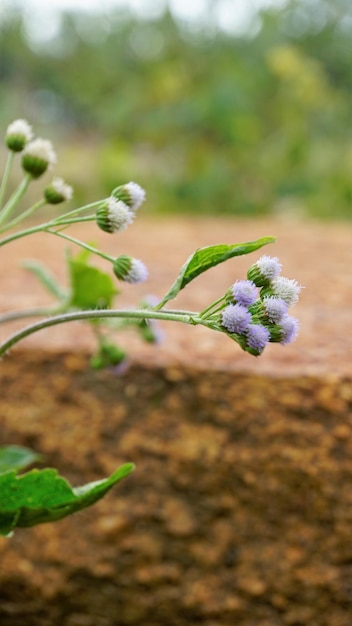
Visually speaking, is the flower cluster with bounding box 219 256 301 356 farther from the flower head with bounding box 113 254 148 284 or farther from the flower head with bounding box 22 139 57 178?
the flower head with bounding box 22 139 57 178

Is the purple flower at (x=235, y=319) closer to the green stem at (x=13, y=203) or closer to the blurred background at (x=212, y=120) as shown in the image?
the green stem at (x=13, y=203)

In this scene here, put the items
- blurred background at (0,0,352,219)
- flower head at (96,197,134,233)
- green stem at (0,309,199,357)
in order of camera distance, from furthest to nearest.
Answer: blurred background at (0,0,352,219)
flower head at (96,197,134,233)
green stem at (0,309,199,357)

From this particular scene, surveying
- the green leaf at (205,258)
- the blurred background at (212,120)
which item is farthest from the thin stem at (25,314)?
the blurred background at (212,120)

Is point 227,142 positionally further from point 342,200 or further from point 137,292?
point 137,292

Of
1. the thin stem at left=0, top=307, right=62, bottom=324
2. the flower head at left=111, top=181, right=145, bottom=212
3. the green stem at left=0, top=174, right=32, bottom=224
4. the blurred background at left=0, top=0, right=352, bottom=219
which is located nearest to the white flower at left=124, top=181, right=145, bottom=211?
the flower head at left=111, top=181, right=145, bottom=212

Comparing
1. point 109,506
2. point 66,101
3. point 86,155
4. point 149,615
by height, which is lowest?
point 149,615

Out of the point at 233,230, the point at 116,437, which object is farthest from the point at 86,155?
the point at 116,437
